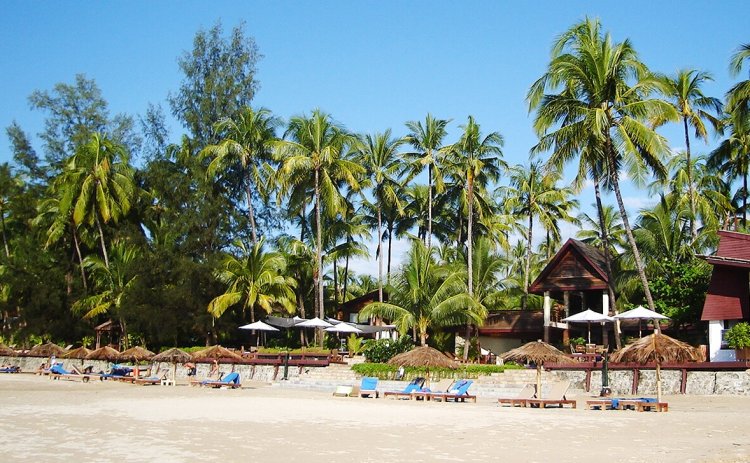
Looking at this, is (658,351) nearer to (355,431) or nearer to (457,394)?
(457,394)

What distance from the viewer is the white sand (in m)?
11.6

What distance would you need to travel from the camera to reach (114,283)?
143ft

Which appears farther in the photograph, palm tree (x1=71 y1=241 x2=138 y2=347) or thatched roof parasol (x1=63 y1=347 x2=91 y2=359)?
palm tree (x1=71 y1=241 x2=138 y2=347)

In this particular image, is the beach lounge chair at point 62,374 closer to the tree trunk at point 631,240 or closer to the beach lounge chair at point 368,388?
the beach lounge chair at point 368,388

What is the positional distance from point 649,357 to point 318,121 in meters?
22.4

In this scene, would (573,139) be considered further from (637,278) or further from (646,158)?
(637,278)

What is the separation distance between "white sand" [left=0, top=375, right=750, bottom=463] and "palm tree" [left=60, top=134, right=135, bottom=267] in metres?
22.6

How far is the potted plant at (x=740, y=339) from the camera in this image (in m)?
24.9

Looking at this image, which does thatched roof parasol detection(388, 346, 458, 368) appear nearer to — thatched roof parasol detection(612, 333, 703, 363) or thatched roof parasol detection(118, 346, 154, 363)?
thatched roof parasol detection(612, 333, 703, 363)

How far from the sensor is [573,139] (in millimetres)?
30094

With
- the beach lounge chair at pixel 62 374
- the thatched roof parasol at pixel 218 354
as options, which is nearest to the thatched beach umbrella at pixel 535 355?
the thatched roof parasol at pixel 218 354

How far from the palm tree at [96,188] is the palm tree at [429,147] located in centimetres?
1707

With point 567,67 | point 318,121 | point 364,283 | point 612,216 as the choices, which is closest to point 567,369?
point 567,67

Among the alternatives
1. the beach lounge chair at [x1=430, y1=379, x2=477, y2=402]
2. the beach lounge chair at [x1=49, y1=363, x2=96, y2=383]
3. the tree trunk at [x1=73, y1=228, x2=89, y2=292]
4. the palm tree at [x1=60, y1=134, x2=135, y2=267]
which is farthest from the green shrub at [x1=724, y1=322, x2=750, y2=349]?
the tree trunk at [x1=73, y1=228, x2=89, y2=292]
